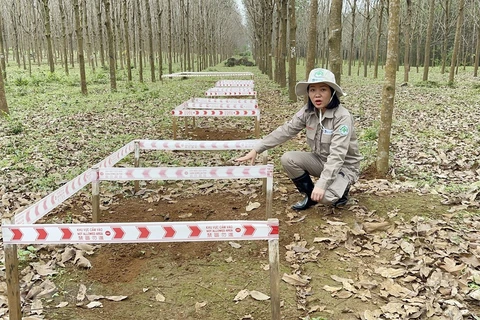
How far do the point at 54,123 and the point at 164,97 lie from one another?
5993mm

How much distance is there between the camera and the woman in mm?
Result: 4059

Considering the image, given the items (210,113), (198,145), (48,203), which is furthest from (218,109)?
(48,203)

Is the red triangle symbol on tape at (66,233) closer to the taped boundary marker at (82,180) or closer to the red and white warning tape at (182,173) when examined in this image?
the taped boundary marker at (82,180)

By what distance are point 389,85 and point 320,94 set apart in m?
1.70

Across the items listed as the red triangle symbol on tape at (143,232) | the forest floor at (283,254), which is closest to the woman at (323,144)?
the forest floor at (283,254)

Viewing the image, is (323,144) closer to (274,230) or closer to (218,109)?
(274,230)

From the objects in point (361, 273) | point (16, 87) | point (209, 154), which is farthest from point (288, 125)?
point (16, 87)

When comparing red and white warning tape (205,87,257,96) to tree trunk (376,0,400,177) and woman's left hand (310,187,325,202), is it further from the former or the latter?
woman's left hand (310,187,325,202)

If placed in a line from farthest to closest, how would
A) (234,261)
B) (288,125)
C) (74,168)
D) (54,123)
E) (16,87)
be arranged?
(16,87) → (54,123) → (74,168) → (288,125) → (234,261)

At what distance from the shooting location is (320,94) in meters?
4.16

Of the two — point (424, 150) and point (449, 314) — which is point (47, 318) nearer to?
point (449, 314)

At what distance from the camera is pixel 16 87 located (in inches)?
683

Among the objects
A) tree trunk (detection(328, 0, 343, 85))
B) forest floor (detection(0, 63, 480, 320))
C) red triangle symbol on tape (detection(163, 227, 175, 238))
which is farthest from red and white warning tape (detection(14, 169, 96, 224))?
tree trunk (detection(328, 0, 343, 85))

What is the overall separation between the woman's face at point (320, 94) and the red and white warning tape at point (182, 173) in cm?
90
